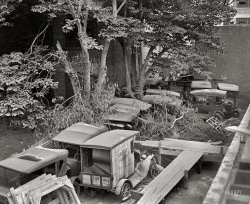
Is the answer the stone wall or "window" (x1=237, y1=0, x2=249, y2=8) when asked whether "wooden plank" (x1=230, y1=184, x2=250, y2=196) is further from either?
"window" (x1=237, y1=0, x2=249, y2=8)

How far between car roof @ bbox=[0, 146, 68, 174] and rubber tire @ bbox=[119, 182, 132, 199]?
215cm

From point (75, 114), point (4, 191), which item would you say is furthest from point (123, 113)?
point (4, 191)

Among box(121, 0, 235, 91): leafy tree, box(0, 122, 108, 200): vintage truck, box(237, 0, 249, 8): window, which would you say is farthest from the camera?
box(237, 0, 249, 8): window

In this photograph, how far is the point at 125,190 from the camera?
1157 centimetres

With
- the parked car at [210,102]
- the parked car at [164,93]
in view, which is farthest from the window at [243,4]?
the parked car at [164,93]

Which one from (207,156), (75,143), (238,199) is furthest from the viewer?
(207,156)

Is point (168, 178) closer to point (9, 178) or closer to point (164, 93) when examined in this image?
point (9, 178)

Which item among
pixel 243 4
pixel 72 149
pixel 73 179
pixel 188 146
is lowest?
pixel 73 179

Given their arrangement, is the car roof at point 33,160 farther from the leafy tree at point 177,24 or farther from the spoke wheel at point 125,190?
the leafy tree at point 177,24

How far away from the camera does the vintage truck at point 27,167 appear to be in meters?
9.62

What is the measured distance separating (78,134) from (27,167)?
2953 mm

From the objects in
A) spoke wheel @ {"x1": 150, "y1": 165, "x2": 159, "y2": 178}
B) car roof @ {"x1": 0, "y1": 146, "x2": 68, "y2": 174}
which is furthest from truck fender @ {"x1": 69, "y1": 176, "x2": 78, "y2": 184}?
spoke wheel @ {"x1": 150, "y1": 165, "x2": 159, "y2": 178}

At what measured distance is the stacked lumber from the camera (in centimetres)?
Result: 871

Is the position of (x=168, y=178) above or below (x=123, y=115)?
below
